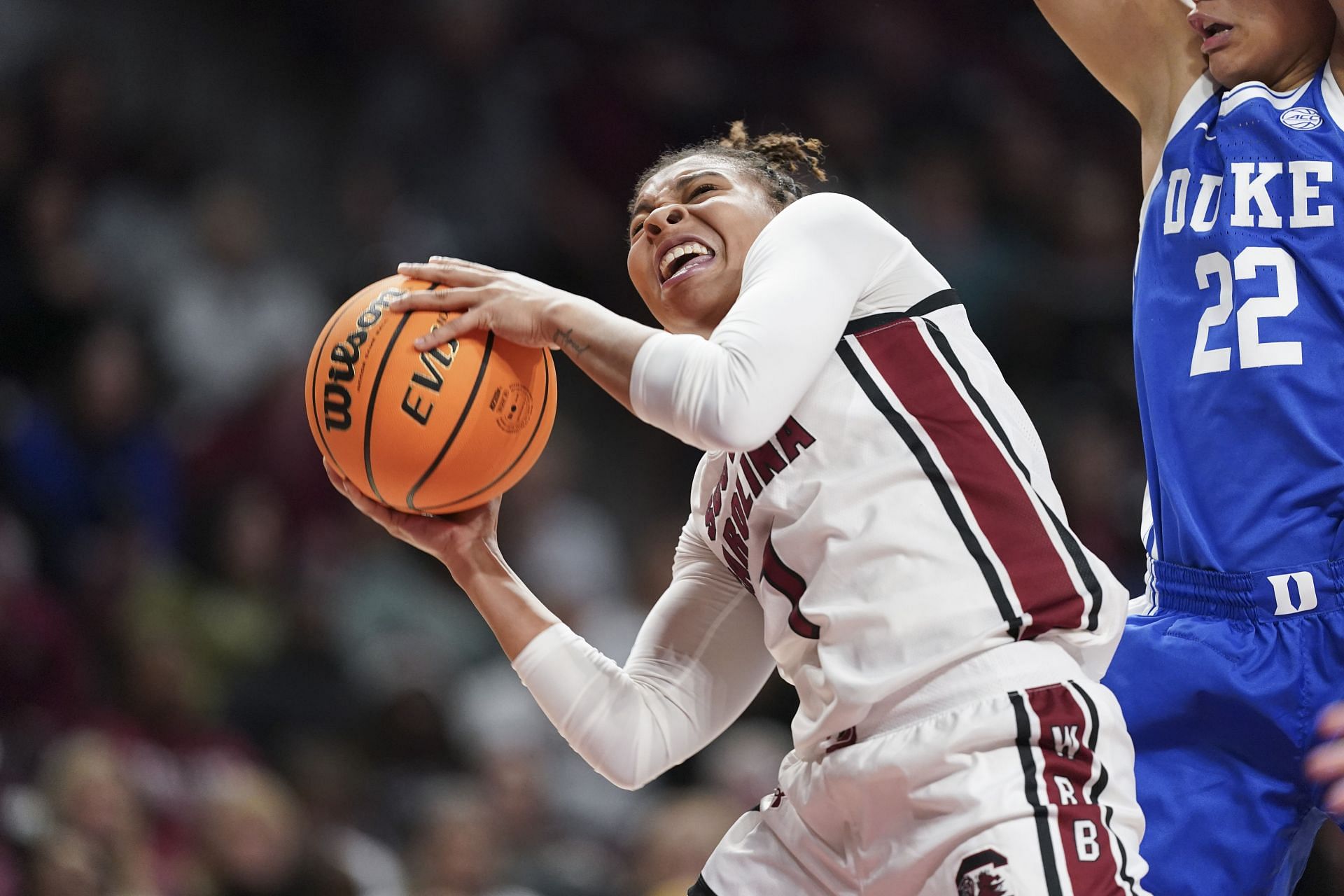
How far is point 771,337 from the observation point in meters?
2.36

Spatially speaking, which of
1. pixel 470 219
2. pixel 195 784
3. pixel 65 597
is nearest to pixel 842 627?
pixel 195 784

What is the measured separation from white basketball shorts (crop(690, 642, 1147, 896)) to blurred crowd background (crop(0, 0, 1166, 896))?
309 centimetres

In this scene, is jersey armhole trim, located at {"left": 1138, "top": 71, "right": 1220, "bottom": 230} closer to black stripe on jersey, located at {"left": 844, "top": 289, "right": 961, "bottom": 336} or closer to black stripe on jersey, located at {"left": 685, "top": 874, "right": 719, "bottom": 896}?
black stripe on jersey, located at {"left": 844, "top": 289, "right": 961, "bottom": 336}

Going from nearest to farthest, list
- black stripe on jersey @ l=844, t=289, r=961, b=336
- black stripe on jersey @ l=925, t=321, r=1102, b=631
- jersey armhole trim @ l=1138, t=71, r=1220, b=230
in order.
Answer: black stripe on jersey @ l=925, t=321, r=1102, b=631, black stripe on jersey @ l=844, t=289, r=961, b=336, jersey armhole trim @ l=1138, t=71, r=1220, b=230

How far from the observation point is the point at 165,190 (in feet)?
22.9

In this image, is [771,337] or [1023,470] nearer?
[771,337]

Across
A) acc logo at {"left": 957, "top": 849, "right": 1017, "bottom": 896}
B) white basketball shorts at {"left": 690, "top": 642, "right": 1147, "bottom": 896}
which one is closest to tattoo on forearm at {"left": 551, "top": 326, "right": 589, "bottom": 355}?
white basketball shorts at {"left": 690, "top": 642, "right": 1147, "bottom": 896}

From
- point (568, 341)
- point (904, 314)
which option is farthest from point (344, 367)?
point (904, 314)

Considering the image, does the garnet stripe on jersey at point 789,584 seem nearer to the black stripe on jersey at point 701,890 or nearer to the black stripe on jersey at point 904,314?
the black stripe on jersey at point 904,314

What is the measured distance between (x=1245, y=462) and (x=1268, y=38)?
84 centimetres

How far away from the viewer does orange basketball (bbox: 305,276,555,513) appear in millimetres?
2535

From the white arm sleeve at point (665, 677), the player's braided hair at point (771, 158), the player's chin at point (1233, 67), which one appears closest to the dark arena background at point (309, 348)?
the white arm sleeve at point (665, 677)

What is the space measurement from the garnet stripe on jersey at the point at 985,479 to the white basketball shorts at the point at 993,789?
77 millimetres

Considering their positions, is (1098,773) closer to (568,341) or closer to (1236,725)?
(1236,725)
